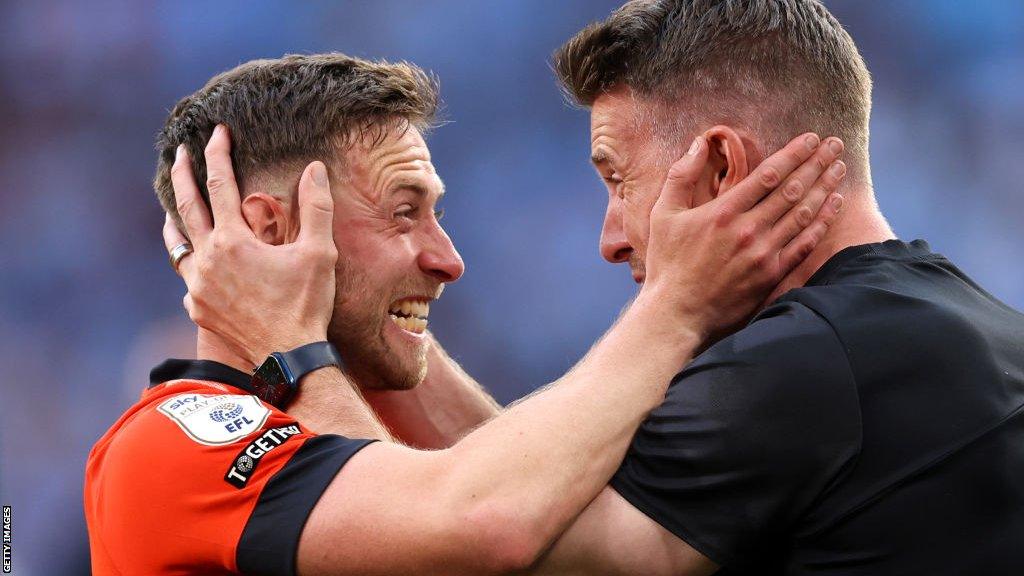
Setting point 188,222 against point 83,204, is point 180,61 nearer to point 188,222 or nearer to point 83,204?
point 83,204

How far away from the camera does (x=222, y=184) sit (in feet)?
10.8

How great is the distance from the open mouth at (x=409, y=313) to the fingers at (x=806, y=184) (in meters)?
1.41

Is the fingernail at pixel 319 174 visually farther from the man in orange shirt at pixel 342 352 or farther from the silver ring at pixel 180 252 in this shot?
the silver ring at pixel 180 252

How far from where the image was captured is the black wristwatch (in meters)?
2.95

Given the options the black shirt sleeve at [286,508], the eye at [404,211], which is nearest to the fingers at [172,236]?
the eye at [404,211]

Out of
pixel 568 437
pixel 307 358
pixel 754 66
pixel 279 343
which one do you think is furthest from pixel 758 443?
pixel 279 343

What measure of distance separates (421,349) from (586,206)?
14.8 ft

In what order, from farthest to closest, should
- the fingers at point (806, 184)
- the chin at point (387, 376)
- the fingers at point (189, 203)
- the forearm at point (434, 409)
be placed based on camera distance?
the forearm at point (434, 409)
the chin at point (387, 376)
the fingers at point (189, 203)
the fingers at point (806, 184)

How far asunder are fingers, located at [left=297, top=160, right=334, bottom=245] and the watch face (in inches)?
17.4

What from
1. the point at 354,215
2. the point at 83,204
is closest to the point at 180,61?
the point at 83,204

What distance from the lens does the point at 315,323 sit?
10.2ft

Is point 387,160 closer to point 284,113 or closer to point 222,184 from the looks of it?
point 284,113

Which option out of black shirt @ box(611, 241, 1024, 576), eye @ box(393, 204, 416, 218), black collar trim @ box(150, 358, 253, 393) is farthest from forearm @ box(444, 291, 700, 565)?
eye @ box(393, 204, 416, 218)

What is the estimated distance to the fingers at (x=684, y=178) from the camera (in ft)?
9.10
